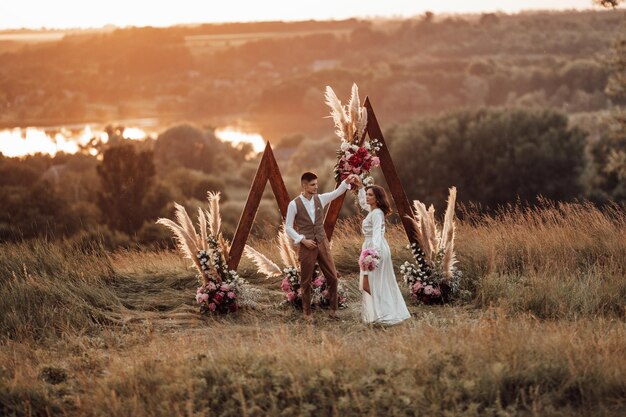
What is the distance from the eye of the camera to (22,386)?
7.41 meters

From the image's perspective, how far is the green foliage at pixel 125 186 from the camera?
43219 millimetres

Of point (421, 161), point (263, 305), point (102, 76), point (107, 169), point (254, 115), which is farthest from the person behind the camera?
point (254, 115)

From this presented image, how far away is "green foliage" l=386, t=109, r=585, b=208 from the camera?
45156 millimetres

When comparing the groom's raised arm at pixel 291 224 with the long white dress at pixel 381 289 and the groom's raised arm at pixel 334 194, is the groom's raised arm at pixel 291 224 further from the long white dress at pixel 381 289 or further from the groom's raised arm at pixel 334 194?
the long white dress at pixel 381 289

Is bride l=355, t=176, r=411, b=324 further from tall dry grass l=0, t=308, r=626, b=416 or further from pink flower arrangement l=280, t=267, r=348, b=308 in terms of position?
tall dry grass l=0, t=308, r=626, b=416

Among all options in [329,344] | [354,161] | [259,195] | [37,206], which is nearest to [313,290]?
[259,195]

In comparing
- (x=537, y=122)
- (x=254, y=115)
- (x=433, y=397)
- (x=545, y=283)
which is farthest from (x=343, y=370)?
(x=254, y=115)

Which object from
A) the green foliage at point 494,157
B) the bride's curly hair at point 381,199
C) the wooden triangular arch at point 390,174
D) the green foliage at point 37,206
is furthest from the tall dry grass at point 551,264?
the green foliage at point 494,157

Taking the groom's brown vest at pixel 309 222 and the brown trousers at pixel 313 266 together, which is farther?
the brown trousers at pixel 313 266

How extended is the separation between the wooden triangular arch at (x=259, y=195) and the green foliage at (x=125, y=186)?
31.9 metres

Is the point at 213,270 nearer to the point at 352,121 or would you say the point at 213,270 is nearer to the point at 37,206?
the point at 352,121

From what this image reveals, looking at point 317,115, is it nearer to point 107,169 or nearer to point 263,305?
point 107,169

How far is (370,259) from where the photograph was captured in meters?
10.2

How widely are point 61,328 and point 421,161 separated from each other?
3960cm
